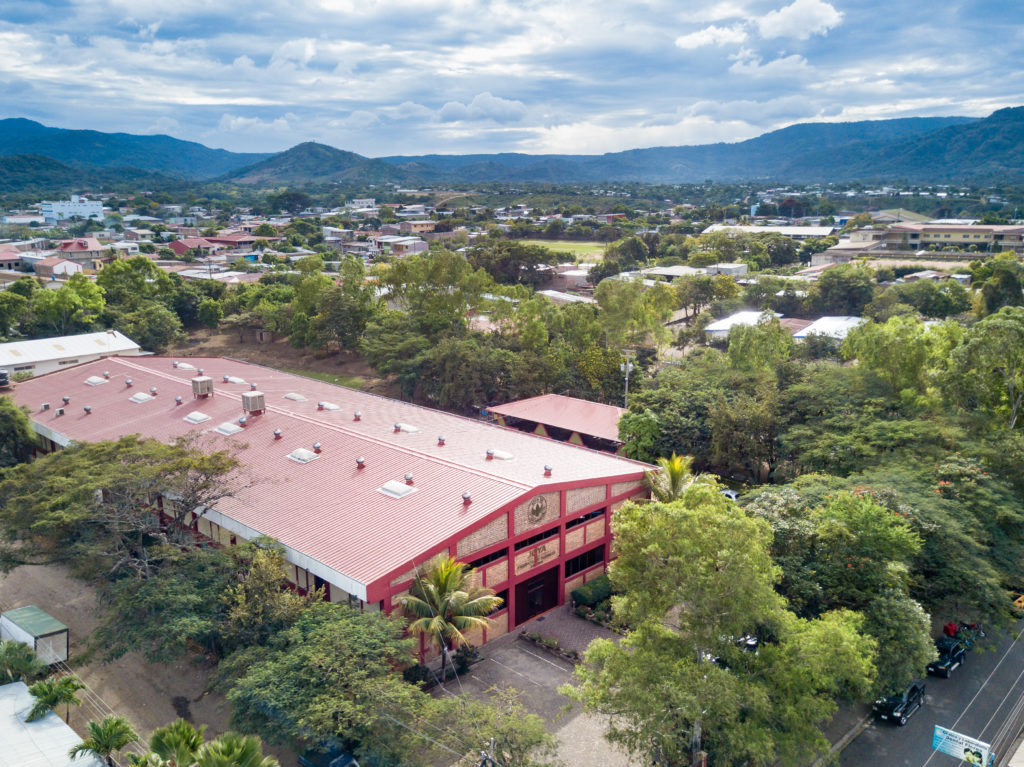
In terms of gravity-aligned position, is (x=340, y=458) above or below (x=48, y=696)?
above

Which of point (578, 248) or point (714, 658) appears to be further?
point (578, 248)

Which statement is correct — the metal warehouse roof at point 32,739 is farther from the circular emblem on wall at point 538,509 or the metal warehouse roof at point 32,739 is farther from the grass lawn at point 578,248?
the grass lawn at point 578,248

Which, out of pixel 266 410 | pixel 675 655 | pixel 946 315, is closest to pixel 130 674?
pixel 266 410

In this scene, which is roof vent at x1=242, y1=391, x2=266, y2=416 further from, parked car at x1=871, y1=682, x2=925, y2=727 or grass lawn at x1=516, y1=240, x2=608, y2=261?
grass lawn at x1=516, y1=240, x2=608, y2=261

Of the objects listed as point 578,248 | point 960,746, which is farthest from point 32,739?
point 578,248

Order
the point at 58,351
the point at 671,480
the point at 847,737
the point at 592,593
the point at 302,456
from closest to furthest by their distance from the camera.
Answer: the point at 847,737 < the point at 592,593 < the point at 671,480 < the point at 302,456 < the point at 58,351

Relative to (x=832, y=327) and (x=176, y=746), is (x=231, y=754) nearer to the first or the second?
(x=176, y=746)

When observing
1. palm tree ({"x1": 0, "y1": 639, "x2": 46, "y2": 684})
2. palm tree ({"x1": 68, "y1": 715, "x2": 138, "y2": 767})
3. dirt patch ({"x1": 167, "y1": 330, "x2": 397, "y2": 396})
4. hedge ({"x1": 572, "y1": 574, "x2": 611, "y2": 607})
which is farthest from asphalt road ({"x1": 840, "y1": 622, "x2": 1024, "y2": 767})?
dirt patch ({"x1": 167, "y1": 330, "x2": 397, "y2": 396})
